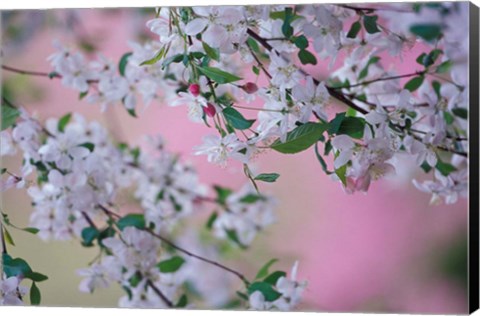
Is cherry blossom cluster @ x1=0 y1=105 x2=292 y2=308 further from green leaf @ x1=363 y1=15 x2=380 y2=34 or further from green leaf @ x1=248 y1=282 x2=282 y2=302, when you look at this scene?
green leaf @ x1=363 y1=15 x2=380 y2=34

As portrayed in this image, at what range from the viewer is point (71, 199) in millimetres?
1911

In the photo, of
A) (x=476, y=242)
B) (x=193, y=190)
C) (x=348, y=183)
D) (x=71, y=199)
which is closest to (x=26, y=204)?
(x=193, y=190)

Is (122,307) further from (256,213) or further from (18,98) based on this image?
(18,98)

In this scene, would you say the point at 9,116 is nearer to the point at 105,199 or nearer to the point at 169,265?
the point at 105,199

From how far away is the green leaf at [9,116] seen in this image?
6.03 ft

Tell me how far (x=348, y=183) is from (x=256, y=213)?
0.82 metres

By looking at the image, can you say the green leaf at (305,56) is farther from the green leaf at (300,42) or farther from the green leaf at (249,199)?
the green leaf at (249,199)

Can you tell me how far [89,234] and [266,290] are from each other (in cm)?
37

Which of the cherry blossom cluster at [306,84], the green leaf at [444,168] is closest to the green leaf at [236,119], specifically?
the cherry blossom cluster at [306,84]

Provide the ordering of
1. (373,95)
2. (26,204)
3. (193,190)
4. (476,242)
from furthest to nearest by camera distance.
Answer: (26,204)
(193,190)
(476,242)
(373,95)

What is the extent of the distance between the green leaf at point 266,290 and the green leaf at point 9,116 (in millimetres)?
546

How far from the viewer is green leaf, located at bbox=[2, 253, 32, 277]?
5.65 ft

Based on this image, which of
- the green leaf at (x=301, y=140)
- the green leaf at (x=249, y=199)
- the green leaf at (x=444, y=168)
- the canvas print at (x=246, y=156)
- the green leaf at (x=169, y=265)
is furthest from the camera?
the green leaf at (x=249, y=199)

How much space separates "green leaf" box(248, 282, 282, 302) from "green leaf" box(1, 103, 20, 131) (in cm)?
55
